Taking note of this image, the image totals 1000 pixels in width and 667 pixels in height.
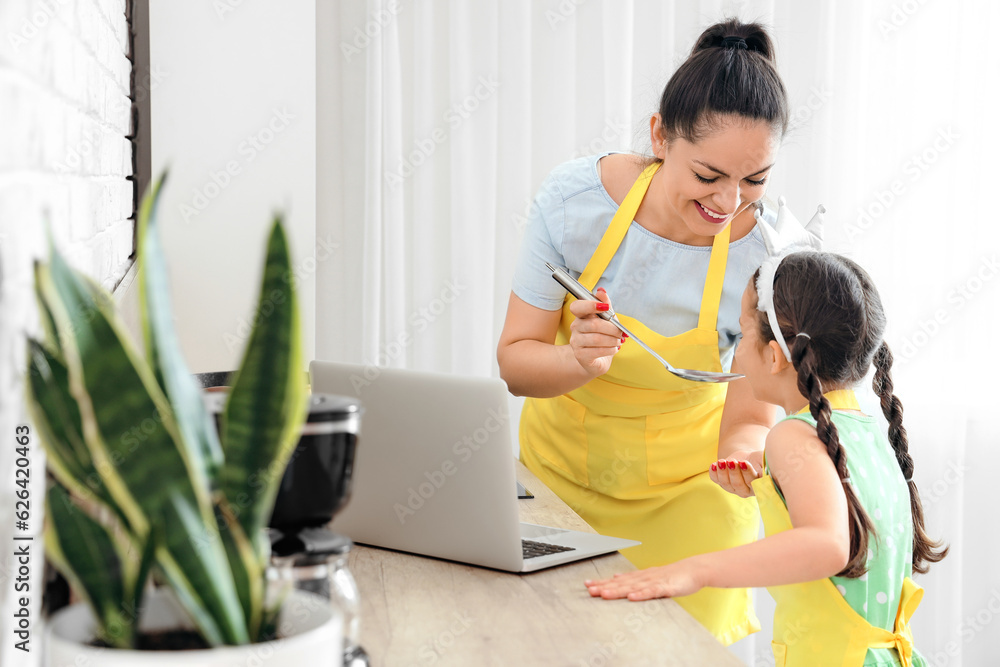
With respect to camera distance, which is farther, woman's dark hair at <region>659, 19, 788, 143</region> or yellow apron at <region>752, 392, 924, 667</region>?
woman's dark hair at <region>659, 19, 788, 143</region>

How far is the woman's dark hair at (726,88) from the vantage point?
1377 millimetres

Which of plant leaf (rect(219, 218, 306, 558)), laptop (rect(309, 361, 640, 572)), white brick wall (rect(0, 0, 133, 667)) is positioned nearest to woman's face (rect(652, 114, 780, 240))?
laptop (rect(309, 361, 640, 572))

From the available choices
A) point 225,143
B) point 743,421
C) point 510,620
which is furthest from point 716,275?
point 225,143

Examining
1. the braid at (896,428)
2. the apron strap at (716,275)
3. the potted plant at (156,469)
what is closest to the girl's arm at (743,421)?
the apron strap at (716,275)

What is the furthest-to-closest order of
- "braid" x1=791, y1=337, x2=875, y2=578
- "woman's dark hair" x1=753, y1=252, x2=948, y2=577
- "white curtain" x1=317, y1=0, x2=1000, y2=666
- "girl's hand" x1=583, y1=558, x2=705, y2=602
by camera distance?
"white curtain" x1=317, y1=0, x2=1000, y2=666
"woman's dark hair" x1=753, y1=252, x2=948, y2=577
"braid" x1=791, y1=337, x2=875, y2=578
"girl's hand" x1=583, y1=558, x2=705, y2=602

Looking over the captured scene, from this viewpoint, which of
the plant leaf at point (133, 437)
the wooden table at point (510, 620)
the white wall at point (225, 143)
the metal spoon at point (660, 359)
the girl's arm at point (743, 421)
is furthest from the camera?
the white wall at point (225, 143)

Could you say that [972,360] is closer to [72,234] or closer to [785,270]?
[785,270]

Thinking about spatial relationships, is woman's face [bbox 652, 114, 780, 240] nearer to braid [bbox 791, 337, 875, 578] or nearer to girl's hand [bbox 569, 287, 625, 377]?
girl's hand [bbox 569, 287, 625, 377]

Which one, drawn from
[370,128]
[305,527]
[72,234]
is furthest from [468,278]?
[305,527]

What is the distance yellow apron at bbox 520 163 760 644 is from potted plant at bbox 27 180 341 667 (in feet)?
3.87

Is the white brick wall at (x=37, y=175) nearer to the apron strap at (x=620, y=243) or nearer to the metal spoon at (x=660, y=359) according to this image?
the metal spoon at (x=660, y=359)

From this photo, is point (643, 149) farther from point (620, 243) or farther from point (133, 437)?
point (133, 437)

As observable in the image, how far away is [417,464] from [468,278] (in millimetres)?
1512

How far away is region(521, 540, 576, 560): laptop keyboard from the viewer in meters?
1.11
